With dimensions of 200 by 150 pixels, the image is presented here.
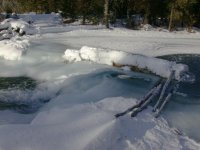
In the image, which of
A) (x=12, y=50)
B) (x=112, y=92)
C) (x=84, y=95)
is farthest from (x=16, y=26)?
(x=112, y=92)

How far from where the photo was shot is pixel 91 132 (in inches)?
276

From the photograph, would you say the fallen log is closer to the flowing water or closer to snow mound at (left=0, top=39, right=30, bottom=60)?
the flowing water

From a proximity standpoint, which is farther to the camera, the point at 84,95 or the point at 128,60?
the point at 128,60

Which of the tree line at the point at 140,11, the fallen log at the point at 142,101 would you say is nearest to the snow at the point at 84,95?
the fallen log at the point at 142,101

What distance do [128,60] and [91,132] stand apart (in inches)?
269

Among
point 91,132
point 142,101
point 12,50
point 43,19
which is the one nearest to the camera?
point 91,132

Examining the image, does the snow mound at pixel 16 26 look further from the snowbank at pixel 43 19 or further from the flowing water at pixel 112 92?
the flowing water at pixel 112 92

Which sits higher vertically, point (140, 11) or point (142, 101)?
point (140, 11)

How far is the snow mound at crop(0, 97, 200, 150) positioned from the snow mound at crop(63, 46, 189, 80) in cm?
409

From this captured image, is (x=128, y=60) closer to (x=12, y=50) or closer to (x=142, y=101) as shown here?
(x=142, y=101)

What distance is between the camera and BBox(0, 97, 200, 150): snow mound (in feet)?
21.1

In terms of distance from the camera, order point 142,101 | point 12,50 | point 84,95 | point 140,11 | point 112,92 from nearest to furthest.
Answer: point 142,101 → point 84,95 → point 112,92 → point 12,50 → point 140,11

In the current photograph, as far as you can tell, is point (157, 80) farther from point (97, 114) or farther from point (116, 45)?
point (116, 45)

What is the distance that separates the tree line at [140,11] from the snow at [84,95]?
22.3 feet
